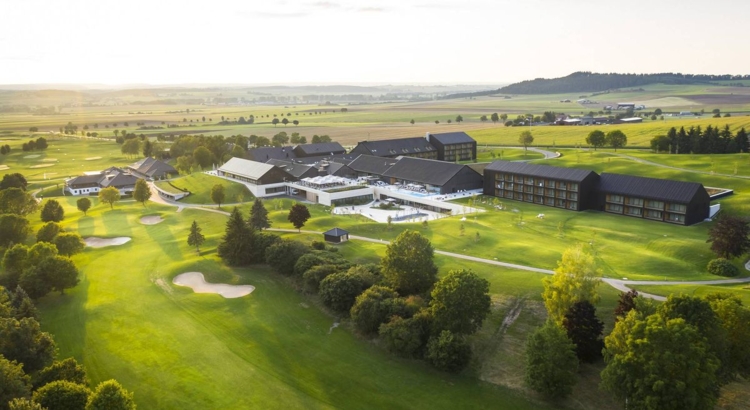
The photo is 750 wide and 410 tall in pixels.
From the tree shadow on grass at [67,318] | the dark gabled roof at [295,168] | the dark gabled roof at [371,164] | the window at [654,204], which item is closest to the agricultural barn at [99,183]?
the dark gabled roof at [295,168]

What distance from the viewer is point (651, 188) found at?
73062 mm

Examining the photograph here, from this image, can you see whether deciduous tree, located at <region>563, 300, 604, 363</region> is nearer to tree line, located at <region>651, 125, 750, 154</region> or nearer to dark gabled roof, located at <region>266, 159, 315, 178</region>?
dark gabled roof, located at <region>266, 159, 315, 178</region>

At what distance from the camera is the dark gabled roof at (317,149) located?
417 feet

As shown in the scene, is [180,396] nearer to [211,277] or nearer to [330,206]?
[211,277]

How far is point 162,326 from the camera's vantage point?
45594 millimetres

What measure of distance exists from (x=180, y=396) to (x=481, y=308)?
2290cm

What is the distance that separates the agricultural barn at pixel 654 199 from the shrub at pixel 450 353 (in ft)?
152

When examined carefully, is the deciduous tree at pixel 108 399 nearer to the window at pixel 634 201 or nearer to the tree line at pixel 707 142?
the window at pixel 634 201

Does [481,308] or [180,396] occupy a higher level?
[481,308]

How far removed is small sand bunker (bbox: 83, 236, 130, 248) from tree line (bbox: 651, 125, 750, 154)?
10349 cm

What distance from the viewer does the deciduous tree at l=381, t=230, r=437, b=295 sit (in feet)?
154

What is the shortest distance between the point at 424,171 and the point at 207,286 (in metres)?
52.1

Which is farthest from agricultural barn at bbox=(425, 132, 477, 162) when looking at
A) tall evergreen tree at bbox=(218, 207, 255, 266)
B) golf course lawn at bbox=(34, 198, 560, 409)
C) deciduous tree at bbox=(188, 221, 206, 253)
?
golf course lawn at bbox=(34, 198, 560, 409)

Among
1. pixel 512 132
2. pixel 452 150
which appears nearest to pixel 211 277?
pixel 452 150
